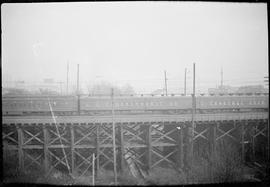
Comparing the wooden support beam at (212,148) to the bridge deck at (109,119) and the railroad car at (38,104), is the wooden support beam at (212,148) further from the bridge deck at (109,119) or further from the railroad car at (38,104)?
the railroad car at (38,104)

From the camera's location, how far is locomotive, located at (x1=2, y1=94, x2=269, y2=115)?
1327 centimetres

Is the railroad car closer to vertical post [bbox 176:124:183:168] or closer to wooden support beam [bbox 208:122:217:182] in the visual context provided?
vertical post [bbox 176:124:183:168]

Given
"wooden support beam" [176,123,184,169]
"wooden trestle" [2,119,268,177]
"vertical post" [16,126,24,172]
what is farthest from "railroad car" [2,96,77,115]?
"wooden support beam" [176,123,184,169]

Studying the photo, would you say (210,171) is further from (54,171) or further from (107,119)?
(54,171)

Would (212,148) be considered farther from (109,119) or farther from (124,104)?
(124,104)

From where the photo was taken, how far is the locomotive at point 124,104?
43.5ft

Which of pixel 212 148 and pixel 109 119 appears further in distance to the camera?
pixel 212 148

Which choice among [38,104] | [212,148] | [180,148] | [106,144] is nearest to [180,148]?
[180,148]

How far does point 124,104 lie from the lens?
46.1 feet

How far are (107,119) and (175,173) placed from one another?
14.6ft

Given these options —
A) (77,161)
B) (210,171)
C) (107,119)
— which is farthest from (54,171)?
(210,171)

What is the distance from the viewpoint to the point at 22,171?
9039mm

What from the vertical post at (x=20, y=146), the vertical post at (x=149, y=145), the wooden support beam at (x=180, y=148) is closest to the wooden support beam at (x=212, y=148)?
the wooden support beam at (x=180, y=148)

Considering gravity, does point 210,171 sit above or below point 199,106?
below
